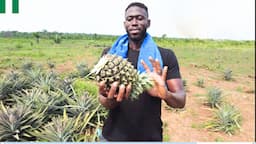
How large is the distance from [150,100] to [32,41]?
10226mm

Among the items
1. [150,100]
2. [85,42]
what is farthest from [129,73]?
[85,42]

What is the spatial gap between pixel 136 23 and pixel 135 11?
66 millimetres

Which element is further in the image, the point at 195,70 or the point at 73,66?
the point at 195,70

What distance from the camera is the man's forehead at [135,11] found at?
5.53 ft

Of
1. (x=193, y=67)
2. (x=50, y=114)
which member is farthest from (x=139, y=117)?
(x=193, y=67)

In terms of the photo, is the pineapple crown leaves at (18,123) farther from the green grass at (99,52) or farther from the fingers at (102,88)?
the green grass at (99,52)

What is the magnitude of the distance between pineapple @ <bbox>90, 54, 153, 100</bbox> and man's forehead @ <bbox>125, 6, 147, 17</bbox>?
0.71 ft

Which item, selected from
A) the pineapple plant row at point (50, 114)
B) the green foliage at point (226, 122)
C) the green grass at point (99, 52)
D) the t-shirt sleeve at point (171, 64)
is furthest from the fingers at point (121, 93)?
the green grass at point (99, 52)

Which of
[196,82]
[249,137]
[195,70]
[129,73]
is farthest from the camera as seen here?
[195,70]

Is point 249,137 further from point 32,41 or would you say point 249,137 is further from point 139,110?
point 32,41

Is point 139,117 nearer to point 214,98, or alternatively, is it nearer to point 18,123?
point 18,123

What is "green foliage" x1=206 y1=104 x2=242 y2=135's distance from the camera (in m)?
4.82

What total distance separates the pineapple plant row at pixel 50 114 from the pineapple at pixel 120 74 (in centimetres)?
213

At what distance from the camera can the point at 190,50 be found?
12.1 meters
